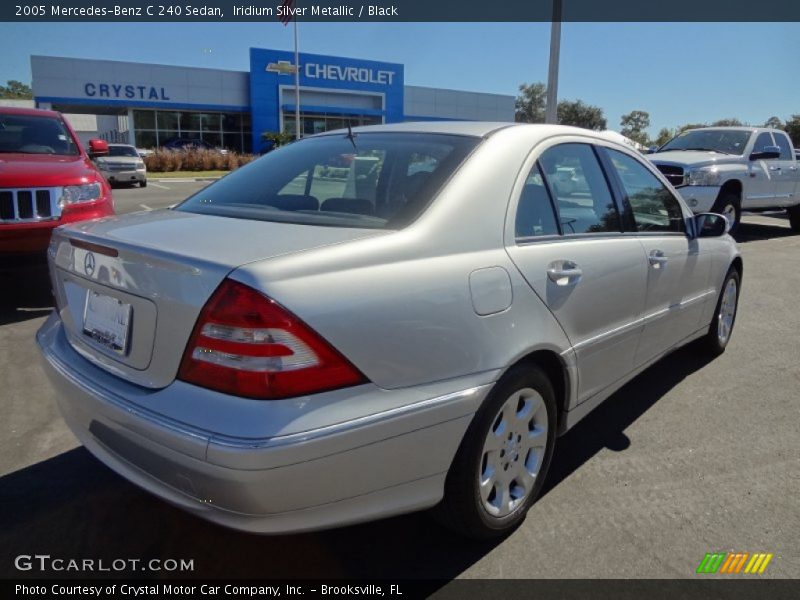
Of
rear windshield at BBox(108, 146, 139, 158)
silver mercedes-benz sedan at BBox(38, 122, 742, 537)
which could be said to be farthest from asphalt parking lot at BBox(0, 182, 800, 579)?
rear windshield at BBox(108, 146, 139, 158)

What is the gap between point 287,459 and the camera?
1.78m

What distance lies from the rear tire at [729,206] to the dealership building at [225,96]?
34594 millimetres

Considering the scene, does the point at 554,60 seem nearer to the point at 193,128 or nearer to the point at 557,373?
the point at 557,373

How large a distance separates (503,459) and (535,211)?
3.41ft

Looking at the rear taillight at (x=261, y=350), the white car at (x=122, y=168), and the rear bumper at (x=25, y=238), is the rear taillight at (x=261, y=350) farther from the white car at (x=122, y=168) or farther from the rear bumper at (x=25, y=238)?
the white car at (x=122, y=168)

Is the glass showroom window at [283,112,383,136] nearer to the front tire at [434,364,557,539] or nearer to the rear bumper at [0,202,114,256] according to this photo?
the rear bumper at [0,202,114,256]

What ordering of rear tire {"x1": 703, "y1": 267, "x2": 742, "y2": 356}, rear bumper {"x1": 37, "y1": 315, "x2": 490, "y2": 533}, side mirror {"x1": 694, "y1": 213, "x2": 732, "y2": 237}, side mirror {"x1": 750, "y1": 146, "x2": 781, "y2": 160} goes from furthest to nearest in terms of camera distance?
side mirror {"x1": 750, "y1": 146, "x2": 781, "y2": 160} < rear tire {"x1": 703, "y1": 267, "x2": 742, "y2": 356} < side mirror {"x1": 694, "y1": 213, "x2": 732, "y2": 237} < rear bumper {"x1": 37, "y1": 315, "x2": 490, "y2": 533}

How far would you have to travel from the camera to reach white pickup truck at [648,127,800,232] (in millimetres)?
10031

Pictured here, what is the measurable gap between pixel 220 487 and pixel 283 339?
0.46m

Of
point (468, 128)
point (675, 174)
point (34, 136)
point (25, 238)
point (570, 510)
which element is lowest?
point (570, 510)

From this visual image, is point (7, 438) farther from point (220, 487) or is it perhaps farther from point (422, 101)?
point (422, 101)

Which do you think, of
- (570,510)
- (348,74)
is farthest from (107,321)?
(348,74)

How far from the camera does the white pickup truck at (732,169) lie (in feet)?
32.9

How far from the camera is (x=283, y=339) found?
1830mm
